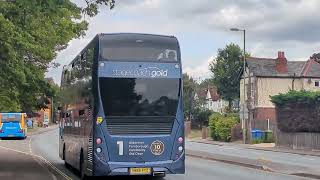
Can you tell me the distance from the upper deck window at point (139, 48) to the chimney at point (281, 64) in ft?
223

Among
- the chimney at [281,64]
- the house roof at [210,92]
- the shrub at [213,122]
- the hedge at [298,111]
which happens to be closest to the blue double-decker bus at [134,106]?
the hedge at [298,111]

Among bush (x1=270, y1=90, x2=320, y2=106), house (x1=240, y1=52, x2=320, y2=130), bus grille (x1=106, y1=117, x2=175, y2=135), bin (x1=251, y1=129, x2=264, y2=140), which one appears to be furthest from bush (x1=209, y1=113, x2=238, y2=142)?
bus grille (x1=106, y1=117, x2=175, y2=135)

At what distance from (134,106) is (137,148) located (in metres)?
1.06

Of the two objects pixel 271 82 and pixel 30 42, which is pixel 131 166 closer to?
pixel 30 42

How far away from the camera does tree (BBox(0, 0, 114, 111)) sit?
1755 cm

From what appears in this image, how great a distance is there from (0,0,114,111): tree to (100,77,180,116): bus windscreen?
6.38 feet

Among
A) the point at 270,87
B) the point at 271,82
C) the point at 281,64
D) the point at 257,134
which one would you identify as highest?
the point at 281,64

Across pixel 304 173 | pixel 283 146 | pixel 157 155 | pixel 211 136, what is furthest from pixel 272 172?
pixel 211 136

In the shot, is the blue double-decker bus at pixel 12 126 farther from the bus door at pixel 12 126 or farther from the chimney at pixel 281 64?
the chimney at pixel 281 64

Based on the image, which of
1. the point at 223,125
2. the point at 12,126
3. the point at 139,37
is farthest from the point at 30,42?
the point at 12,126

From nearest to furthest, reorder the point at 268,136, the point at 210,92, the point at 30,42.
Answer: the point at 30,42
the point at 268,136
the point at 210,92

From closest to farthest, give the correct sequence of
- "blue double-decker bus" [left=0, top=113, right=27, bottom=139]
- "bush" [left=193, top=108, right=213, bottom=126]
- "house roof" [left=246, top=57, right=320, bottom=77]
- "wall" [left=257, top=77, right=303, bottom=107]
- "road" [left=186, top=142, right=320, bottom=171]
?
"road" [left=186, top=142, right=320, bottom=171]
"blue double-decker bus" [left=0, top=113, right=27, bottom=139]
"wall" [left=257, top=77, right=303, bottom=107]
"house roof" [left=246, top=57, right=320, bottom=77]
"bush" [left=193, top=108, right=213, bottom=126]

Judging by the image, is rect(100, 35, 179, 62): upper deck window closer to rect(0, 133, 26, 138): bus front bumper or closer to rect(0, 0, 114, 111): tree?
rect(0, 0, 114, 111): tree

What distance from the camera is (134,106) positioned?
51.5ft
